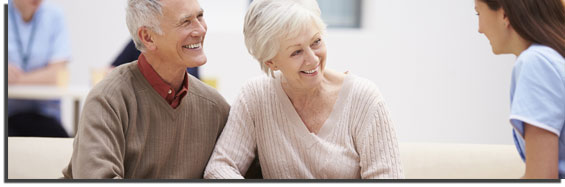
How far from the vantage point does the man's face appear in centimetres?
178

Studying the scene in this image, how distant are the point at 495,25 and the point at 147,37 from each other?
99 cm

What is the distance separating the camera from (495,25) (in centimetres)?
167

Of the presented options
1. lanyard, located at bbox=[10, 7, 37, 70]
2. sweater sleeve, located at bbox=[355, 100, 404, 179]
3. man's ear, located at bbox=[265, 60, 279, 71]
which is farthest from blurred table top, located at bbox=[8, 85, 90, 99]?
sweater sleeve, located at bbox=[355, 100, 404, 179]

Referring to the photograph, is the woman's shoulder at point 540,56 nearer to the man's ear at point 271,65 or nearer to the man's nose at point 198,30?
the man's ear at point 271,65

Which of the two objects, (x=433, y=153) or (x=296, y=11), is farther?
(x=433, y=153)

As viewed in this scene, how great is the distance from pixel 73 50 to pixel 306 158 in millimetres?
2406

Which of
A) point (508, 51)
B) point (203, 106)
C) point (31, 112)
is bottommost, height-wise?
point (31, 112)

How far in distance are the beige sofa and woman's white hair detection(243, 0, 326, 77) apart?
0.69m

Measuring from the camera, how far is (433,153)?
218 cm

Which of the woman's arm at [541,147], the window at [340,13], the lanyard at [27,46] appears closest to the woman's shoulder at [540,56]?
the woman's arm at [541,147]

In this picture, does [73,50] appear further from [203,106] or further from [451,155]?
[451,155]

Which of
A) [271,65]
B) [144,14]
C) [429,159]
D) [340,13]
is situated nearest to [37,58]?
[340,13]

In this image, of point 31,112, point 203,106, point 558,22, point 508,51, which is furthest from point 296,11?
point 31,112

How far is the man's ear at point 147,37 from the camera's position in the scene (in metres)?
1.80
